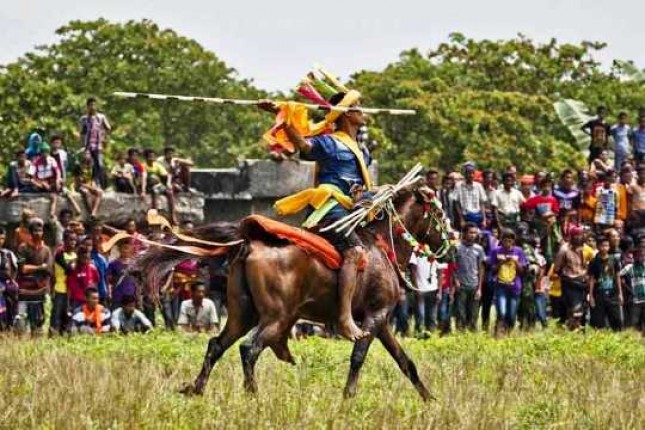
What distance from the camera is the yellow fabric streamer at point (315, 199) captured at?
14.4 m

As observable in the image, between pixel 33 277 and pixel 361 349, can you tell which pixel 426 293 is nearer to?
pixel 33 277

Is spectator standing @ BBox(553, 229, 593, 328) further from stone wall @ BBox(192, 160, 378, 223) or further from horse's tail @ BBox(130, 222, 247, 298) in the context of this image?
horse's tail @ BBox(130, 222, 247, 298)

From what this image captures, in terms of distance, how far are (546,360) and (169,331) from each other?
5.01m

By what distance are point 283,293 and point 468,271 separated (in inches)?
329

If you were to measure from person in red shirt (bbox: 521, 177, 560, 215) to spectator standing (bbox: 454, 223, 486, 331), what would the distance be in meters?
1.50

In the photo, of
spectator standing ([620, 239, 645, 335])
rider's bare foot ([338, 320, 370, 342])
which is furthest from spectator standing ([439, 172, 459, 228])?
rider's bare foot ([338, 320, 370, 342])

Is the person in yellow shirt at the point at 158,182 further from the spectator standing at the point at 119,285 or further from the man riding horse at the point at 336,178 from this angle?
the man riding horse at the point at 336,178

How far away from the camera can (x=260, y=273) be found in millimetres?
13758

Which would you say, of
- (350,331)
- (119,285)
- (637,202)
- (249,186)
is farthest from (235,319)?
(249,186)

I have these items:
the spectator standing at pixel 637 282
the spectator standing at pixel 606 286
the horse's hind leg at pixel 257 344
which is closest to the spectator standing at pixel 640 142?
the spectator standing at pixel 606 286

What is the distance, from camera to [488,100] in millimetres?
45188

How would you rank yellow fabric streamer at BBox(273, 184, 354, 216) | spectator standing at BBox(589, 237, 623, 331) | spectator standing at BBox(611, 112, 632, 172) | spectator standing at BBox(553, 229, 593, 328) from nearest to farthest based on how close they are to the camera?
1. yellow fabric streamer at BBox(273, 184, 354, 216)
2. spectator standing at BBox(589, 237, 623, 331)
3. spectator standing at BBox(553, 229, 593, 328)
4. spectator standing at BBox(611, 112, 632, 172)

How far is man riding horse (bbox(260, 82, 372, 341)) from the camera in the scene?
1418 centimetres

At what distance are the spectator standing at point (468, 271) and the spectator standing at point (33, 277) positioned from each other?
5.22 m
